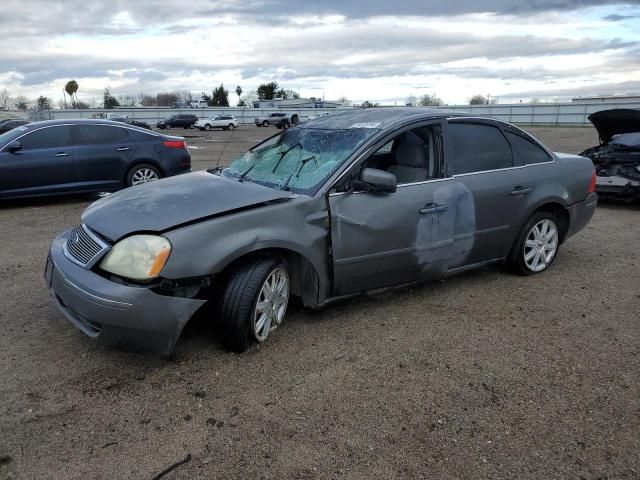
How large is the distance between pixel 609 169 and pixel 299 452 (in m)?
8.46

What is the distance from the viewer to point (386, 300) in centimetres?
459

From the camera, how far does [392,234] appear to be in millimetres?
4027

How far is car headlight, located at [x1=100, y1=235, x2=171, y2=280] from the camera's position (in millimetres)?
3131

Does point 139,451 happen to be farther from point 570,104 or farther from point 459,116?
point 570,104

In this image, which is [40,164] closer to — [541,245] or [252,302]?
[252,302]

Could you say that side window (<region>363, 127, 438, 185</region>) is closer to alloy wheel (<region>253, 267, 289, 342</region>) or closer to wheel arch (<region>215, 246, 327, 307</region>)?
wheel arch (<region>215, 246, 327, 307</region>)

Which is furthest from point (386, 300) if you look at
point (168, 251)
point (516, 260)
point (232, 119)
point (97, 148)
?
point (232, 119)

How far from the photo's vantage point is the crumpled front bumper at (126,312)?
10.1 ft

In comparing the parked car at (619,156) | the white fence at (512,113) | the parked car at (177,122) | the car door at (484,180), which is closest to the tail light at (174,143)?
the car door at (484,180)

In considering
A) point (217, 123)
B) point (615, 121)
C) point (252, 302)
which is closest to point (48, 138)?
point (252, 302)

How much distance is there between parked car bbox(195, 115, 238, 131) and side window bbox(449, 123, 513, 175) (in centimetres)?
4821

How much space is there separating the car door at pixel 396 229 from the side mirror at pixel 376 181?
7 centimetres

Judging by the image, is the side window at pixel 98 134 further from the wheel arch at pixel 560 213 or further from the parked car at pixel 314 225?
the wheel arch at pixel 560 213

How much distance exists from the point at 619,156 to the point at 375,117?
6335 millimetres
